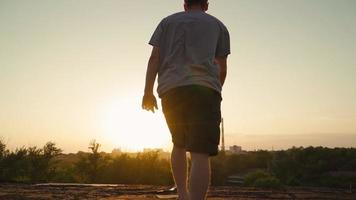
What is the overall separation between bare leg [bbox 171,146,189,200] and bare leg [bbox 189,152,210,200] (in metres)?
0.35

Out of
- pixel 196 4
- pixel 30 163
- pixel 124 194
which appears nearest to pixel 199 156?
pixel 196 4

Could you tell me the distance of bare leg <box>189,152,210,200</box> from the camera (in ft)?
7.83

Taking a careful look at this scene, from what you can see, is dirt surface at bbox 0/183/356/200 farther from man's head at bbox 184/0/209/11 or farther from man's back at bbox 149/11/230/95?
man's head at bbox 184/0/209/11

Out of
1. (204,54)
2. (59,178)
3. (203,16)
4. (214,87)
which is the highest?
(203,16)

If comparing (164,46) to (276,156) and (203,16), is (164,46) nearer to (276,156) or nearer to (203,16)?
(203,16)

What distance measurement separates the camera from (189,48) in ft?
9.02

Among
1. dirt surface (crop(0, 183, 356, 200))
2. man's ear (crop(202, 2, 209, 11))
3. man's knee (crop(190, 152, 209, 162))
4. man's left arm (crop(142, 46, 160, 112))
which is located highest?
man's ear (crop(202, 2, 209, 11))

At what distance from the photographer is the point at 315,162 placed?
27.5 metres

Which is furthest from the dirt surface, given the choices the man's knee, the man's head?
the man's head

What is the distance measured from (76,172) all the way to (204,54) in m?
16.3

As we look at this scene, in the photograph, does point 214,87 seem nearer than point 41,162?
Yes

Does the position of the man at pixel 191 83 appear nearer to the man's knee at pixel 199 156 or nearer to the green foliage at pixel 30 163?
the man's knee at pixel 199 156

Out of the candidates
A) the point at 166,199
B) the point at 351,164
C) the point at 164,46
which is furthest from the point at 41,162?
the point at 351,164

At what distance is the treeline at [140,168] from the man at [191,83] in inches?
179
